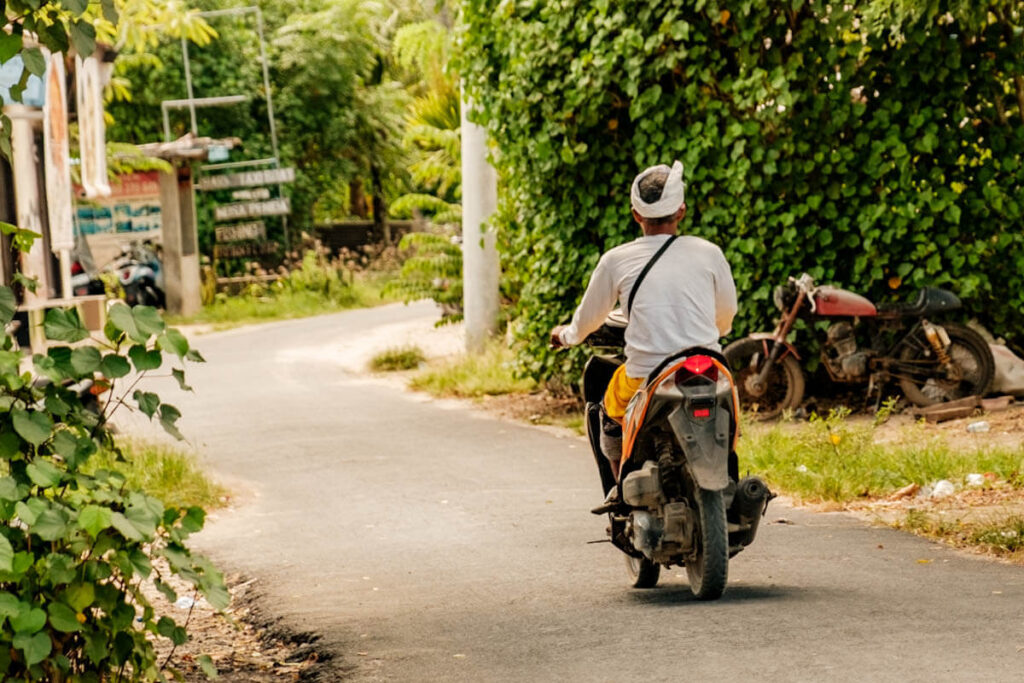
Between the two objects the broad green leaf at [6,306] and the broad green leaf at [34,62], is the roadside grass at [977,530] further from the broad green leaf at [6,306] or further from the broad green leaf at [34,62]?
the broad green leaf at [34,62]

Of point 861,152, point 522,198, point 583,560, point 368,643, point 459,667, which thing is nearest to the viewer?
point 459,667

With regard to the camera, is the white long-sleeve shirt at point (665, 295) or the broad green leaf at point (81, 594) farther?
the white long-sleeve shirt at point (665, 295)

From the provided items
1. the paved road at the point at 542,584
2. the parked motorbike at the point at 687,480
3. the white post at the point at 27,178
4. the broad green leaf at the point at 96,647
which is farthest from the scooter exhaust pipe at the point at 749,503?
the white post at the point at 27,178

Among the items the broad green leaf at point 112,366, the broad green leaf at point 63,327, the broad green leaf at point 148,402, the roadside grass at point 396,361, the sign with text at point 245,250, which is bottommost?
the roadside grass at point 396,361

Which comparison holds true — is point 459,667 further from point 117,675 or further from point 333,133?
point 333,133

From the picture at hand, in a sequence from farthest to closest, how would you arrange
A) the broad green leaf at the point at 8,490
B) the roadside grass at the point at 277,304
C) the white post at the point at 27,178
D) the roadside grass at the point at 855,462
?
the roadside grass at the point at 277,304 → the white post at the point at 27,178 → the roadside grass at the point at 855,462 → the broad green leaf at the point at 8,490

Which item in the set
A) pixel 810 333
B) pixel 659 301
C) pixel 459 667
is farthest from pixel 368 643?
pixel 810 333

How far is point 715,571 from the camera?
584 cm

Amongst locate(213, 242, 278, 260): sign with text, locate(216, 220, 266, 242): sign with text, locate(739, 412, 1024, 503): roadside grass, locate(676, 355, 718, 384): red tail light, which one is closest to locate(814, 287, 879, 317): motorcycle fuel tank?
locate(739, 412, 1024, 503): roadside grass

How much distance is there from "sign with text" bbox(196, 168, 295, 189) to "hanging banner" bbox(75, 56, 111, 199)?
1403 cm

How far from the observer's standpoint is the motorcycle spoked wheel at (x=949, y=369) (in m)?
11.5

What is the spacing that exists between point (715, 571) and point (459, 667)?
112 centimetres

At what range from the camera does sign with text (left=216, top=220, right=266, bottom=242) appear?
106 feet

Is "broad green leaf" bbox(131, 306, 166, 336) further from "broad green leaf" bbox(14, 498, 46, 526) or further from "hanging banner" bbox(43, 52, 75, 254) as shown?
"hanging banner" bbox(43, 52, 75, 254)
